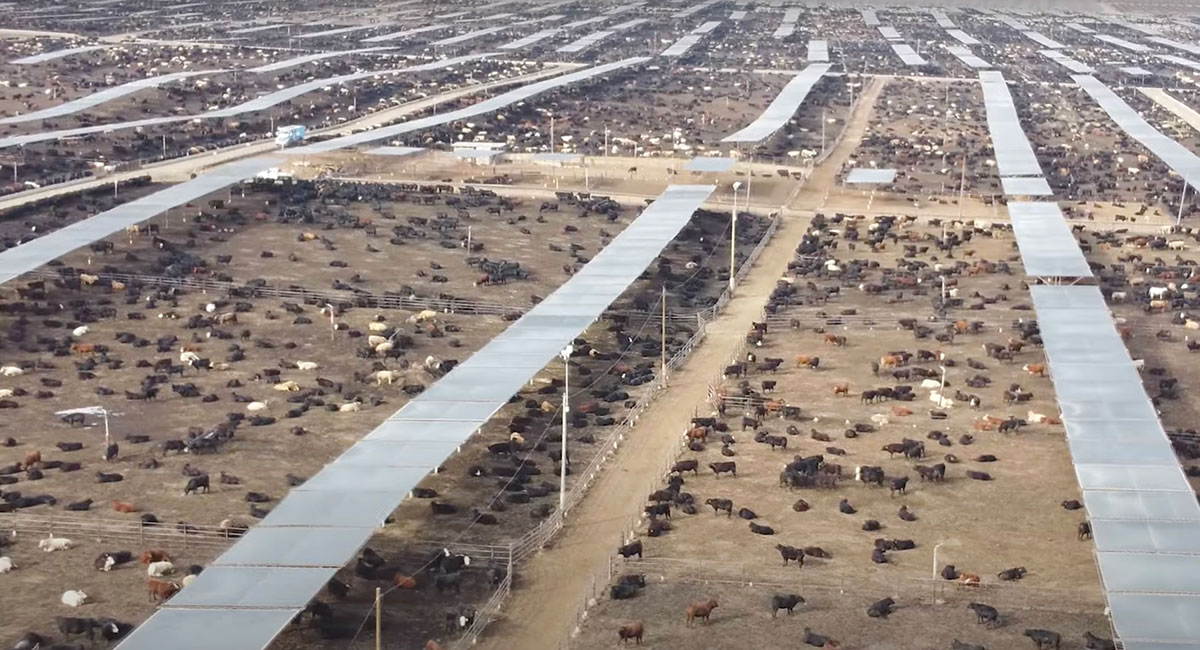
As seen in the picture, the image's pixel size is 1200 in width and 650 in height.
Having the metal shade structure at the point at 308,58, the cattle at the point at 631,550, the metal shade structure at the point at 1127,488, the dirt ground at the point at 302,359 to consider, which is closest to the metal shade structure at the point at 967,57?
the metal shade structure at the point at 308,58

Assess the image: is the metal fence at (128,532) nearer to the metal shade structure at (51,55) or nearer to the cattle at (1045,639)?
the cattle at (1045,639)

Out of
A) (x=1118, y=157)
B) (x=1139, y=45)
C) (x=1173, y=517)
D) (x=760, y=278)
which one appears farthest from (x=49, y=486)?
(x=1139, y=45)

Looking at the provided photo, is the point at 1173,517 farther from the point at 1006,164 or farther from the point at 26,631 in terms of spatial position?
the point at 1006,164

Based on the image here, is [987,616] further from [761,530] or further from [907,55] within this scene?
[907,55]

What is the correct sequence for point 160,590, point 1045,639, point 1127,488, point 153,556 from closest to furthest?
point 1045,639, point 160,590, point 153,556, point 1127,488

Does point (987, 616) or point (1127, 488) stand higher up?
point (1127, 488)

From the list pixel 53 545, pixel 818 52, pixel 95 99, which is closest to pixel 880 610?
pixel 53 545
